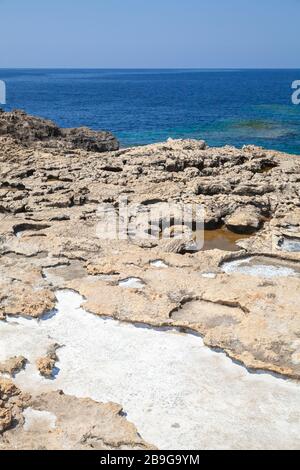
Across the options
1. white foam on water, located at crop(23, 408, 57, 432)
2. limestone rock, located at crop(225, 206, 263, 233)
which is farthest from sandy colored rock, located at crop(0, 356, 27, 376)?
limestone rock, located at crop(225, 206, 263, 233)

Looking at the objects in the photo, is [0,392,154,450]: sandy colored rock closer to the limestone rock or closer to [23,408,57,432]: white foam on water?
[23,408,57,432]: white foam on water

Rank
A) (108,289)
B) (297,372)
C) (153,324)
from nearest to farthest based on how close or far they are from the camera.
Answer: (297,372) < (153,324) < (108,289)

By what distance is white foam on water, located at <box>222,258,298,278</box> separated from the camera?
1201 centimetres

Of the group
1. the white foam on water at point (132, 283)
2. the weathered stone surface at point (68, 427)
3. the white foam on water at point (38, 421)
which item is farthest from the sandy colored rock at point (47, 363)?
the white foam on water at point (132, 283)

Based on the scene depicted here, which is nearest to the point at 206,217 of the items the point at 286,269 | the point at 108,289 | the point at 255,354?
the point at 286,269

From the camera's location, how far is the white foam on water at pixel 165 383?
716 cm

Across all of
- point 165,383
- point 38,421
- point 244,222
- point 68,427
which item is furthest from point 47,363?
point 244,222

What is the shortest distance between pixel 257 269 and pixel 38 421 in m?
6.85

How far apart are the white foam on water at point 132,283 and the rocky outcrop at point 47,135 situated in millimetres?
16550

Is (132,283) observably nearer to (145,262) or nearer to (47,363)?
(145,262)

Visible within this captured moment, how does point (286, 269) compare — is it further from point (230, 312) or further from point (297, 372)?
point (297, 372)

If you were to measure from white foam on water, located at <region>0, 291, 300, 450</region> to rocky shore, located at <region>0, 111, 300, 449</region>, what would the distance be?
23cm
